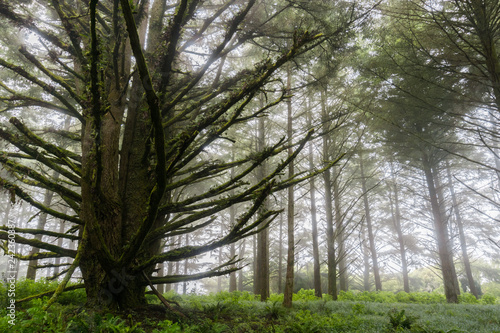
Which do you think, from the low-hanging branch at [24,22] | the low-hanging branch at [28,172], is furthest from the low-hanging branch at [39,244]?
the low-hanging branch at [24,22]

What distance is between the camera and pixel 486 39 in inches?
157

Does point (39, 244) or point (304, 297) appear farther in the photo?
point (304, 297)

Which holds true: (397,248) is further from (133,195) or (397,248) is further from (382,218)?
(133,195)

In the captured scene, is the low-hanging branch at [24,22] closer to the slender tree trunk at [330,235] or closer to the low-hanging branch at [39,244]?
the low-hanging branch at [39,244]

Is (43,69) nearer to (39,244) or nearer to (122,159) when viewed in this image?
(122,159)

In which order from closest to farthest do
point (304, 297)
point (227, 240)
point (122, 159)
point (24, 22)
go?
point (227, 240) < point (24, 22) < point (122, 159) < point (304, 297)

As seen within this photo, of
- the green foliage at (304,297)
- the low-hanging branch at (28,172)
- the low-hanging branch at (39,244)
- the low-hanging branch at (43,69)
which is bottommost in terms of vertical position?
the green foliage at (304,297)

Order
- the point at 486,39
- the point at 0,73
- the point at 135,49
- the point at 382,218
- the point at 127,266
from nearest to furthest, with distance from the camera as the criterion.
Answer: the point at 135,49, the point at 127,266, the point at 486,39, the point at 0,73, the point at 382,218

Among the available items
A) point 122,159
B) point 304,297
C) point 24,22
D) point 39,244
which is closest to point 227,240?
point 39,244

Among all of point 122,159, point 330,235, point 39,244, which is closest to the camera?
point 39,244

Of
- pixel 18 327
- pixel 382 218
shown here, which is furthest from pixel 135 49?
pixel 382 218

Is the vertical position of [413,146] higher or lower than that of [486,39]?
higher

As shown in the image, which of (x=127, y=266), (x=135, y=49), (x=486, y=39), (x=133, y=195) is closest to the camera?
(x=135, y=49)

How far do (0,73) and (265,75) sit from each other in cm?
1681
